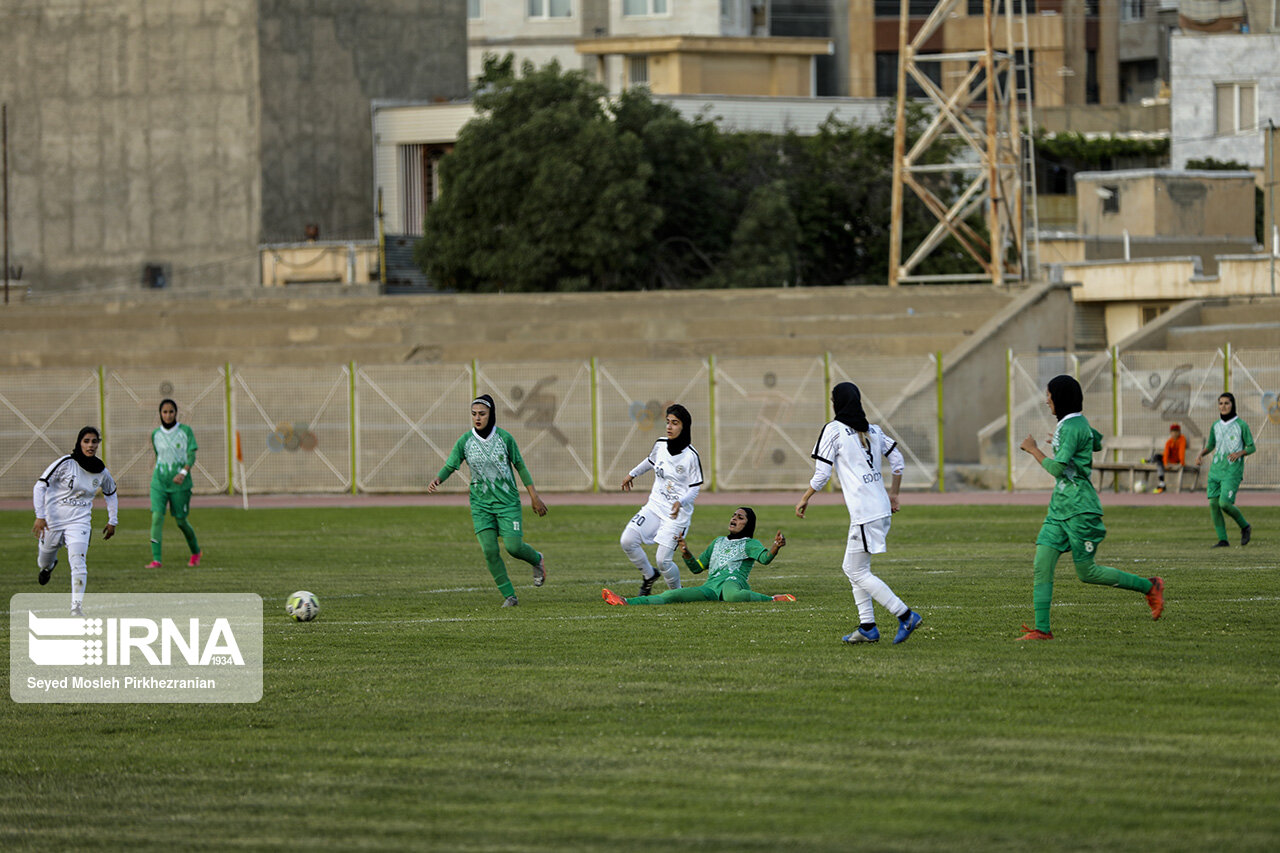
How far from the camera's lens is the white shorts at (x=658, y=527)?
15.4m

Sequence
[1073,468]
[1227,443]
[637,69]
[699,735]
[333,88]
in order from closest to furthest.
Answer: [699,735] < [1073,468] < [1227,443] < [333,88] < [637,69]

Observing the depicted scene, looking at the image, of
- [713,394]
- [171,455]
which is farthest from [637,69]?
[171,455]

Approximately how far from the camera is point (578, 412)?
34.0 m

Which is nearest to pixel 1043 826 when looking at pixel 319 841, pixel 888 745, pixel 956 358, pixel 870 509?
pixel 888 745

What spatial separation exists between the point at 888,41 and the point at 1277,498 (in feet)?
174

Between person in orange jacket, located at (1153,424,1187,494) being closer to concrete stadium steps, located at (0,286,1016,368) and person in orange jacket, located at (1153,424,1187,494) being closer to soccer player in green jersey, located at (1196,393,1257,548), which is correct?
concrete stadium steps, located at (0,286,1016,368)

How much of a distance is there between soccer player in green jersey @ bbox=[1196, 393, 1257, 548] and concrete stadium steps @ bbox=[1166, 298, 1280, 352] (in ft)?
47.3

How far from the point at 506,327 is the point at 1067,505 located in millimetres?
A: 28900

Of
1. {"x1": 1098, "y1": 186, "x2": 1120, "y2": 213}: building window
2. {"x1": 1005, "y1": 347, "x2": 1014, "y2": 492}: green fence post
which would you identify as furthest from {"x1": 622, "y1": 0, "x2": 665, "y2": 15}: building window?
{"x1": 1005, "y1": 347, "x2": 1014, "y2": 492}: green fence post

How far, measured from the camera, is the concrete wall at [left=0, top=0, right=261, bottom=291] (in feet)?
175

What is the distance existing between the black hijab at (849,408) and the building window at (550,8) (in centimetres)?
6463

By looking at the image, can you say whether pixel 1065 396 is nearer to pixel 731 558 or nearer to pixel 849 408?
pixel 849 408

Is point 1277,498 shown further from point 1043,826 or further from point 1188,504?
point 1043,826

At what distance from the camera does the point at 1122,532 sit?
74.8 ft
